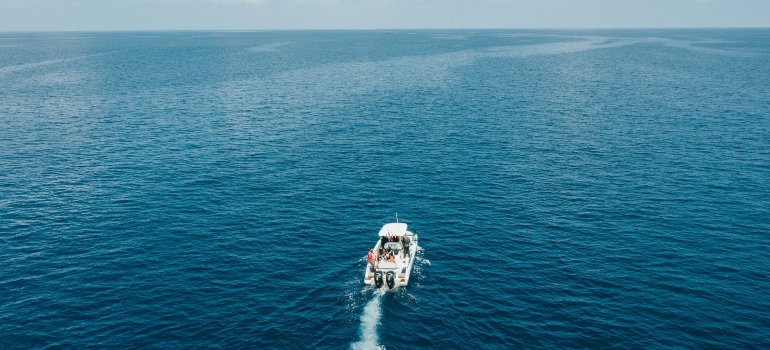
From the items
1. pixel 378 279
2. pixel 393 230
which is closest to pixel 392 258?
pixel 378 279

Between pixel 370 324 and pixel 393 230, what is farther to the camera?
pixel 393 230

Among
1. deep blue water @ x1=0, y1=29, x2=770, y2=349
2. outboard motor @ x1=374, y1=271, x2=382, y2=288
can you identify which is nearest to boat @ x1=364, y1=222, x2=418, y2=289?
outboard motor @ x1=374, y1=271, x2=382, y2=288

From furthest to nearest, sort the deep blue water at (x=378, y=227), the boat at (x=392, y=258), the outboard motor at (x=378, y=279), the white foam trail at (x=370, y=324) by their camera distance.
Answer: the boat at (x=392, y=258)
the outboard motor at (x=378, y=279)
the deep blue water at (x=378, y=227)
the white foam trail at (x=370, y=324)

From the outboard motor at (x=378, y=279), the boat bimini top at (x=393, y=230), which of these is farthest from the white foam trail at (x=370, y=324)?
the boat bimini top at (x=393, y=230)

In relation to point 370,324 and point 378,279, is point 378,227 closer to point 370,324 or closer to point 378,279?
point 378,279

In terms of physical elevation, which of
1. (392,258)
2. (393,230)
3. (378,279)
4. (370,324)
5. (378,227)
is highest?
(393,230)

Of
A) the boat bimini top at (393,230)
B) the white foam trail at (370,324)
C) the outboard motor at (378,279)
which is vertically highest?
the boat bimini top at (393,230)

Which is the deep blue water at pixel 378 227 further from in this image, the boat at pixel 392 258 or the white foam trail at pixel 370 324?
the boat at pixel 392 258
